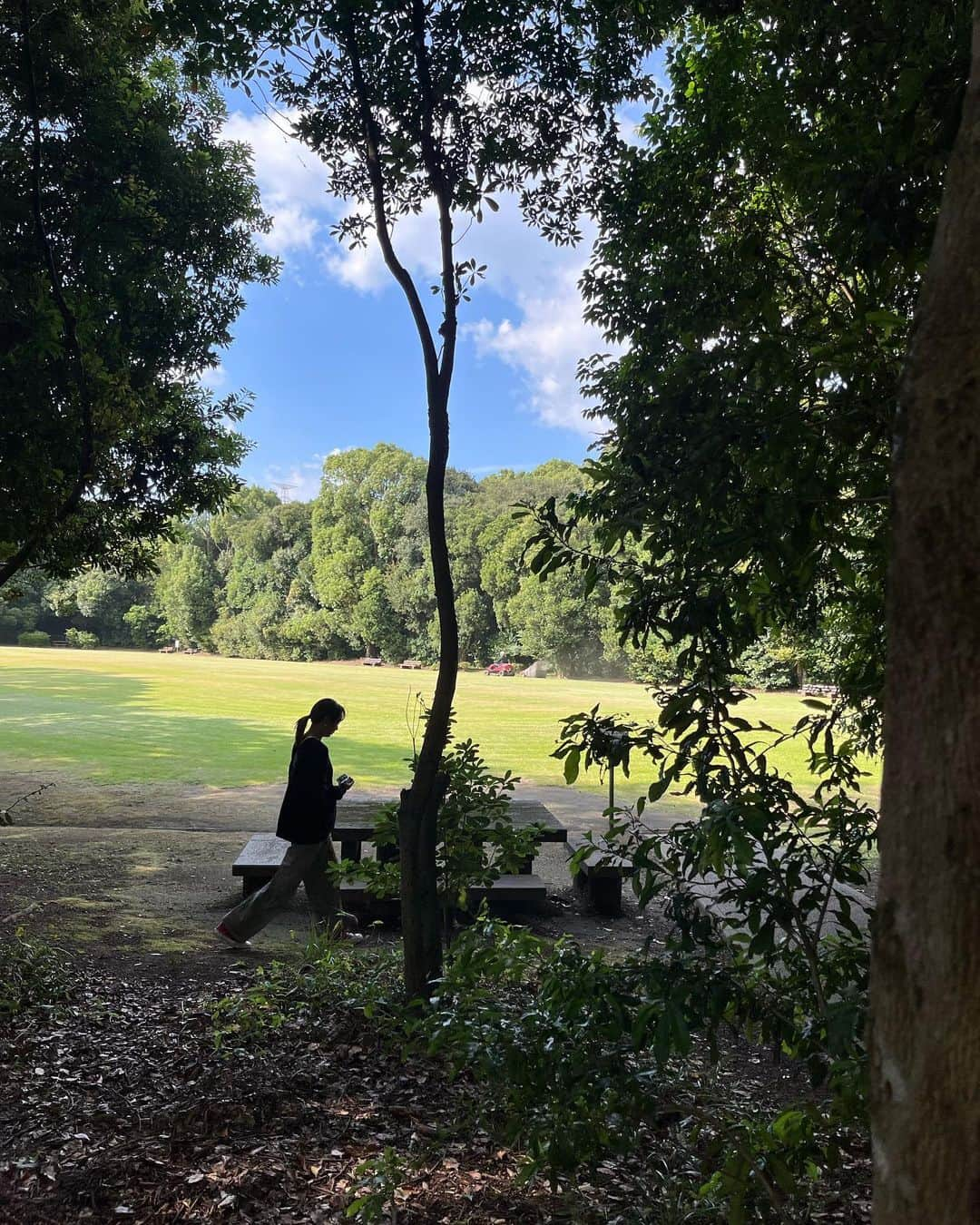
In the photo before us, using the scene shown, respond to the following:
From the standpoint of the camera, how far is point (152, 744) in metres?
19.6

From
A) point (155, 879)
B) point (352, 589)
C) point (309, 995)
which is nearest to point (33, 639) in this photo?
point (352, 589)

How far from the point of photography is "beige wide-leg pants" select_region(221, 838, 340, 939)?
600 cm

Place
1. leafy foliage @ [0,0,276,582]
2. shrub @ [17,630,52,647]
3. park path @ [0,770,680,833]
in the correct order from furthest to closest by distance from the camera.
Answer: shrub @ [17,630,52,647], park path @ [0,770,680,833], leafy foliage @ [0,0,276,582]

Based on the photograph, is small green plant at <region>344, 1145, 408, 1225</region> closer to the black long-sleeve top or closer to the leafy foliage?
the black long-sleeve top

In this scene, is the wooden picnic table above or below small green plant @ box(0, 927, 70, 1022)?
above

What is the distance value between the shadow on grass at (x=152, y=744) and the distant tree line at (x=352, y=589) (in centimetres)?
1991

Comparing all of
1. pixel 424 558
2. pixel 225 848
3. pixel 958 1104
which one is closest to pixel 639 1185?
pixel 958 1104

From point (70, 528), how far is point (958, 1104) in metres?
5.67

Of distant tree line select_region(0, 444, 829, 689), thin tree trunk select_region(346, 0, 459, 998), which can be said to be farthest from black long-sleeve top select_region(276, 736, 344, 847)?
distant tree line select_region(0, 444, 829, 689)

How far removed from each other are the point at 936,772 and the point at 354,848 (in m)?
6.98

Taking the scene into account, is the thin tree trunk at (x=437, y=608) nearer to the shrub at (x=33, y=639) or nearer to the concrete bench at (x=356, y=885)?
the concrete bench at (x=356, y=885)

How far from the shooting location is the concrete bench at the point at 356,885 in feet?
21.7

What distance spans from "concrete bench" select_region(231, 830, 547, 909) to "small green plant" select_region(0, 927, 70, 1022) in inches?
57.9

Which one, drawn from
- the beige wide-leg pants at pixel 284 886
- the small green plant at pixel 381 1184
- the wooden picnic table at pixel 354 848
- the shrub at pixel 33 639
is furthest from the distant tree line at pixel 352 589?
the small green plant at pixel 381 1184
